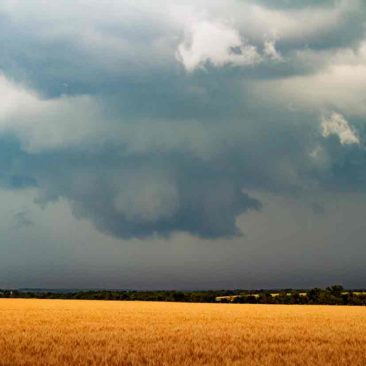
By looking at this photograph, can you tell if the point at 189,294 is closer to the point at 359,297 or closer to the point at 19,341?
the point at 359,297

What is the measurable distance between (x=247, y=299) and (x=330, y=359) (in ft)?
227

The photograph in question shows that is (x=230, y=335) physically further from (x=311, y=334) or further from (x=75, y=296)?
(x=75, y=296)

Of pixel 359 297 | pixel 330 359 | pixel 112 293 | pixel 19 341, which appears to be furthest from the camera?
pixel 112 293

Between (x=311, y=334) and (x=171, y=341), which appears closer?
(x=171, y=341)

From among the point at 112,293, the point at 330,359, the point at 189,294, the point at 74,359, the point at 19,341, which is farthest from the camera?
the point at 112,293

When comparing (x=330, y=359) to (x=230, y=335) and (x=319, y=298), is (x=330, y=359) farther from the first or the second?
(x=319, y=298)

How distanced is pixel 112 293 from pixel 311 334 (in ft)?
278

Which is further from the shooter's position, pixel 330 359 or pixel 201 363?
pixel 330 359

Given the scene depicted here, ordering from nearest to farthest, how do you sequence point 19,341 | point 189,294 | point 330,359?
point 330,359 < point 19,341 < point 189,294

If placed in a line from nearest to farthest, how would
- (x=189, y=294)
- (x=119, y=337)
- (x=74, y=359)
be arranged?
1. (x=74, y=359)
2. (x=119, y=337)
3. (x=189, y=294)

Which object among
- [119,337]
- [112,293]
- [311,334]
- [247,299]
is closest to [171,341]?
[119,337]

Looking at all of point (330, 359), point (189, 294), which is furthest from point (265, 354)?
point (189, 294)

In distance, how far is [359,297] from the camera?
255 ft

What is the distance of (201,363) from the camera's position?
42.3ft
